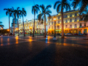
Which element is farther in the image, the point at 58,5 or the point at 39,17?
the point at 39,17

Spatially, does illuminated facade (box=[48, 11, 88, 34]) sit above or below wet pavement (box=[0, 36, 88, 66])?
above

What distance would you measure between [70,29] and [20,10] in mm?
38470

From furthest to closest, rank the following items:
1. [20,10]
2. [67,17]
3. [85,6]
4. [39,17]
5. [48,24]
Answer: [48,24]
[67,17]
[20,10]
[39,17]
[85,6]

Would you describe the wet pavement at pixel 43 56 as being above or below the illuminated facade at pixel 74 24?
below

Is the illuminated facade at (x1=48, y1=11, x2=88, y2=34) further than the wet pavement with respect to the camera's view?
Yes

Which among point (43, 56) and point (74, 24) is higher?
point (74, 24)

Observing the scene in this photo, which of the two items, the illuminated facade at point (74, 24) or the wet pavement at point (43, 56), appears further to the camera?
the illuminated facade at point (74, 24)

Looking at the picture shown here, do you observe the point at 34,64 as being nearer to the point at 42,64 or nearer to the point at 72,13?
the point at 42,64

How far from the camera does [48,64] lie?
3191mm

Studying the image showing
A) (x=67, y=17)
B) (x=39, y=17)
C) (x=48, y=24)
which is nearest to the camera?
(x=39, y=17)

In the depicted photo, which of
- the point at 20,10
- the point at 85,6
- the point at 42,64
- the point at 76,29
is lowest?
the point at 42,64

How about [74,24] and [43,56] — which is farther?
[74,24]

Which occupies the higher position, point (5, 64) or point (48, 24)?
point (48, 24)

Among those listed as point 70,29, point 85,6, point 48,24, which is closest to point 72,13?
point 70,29
